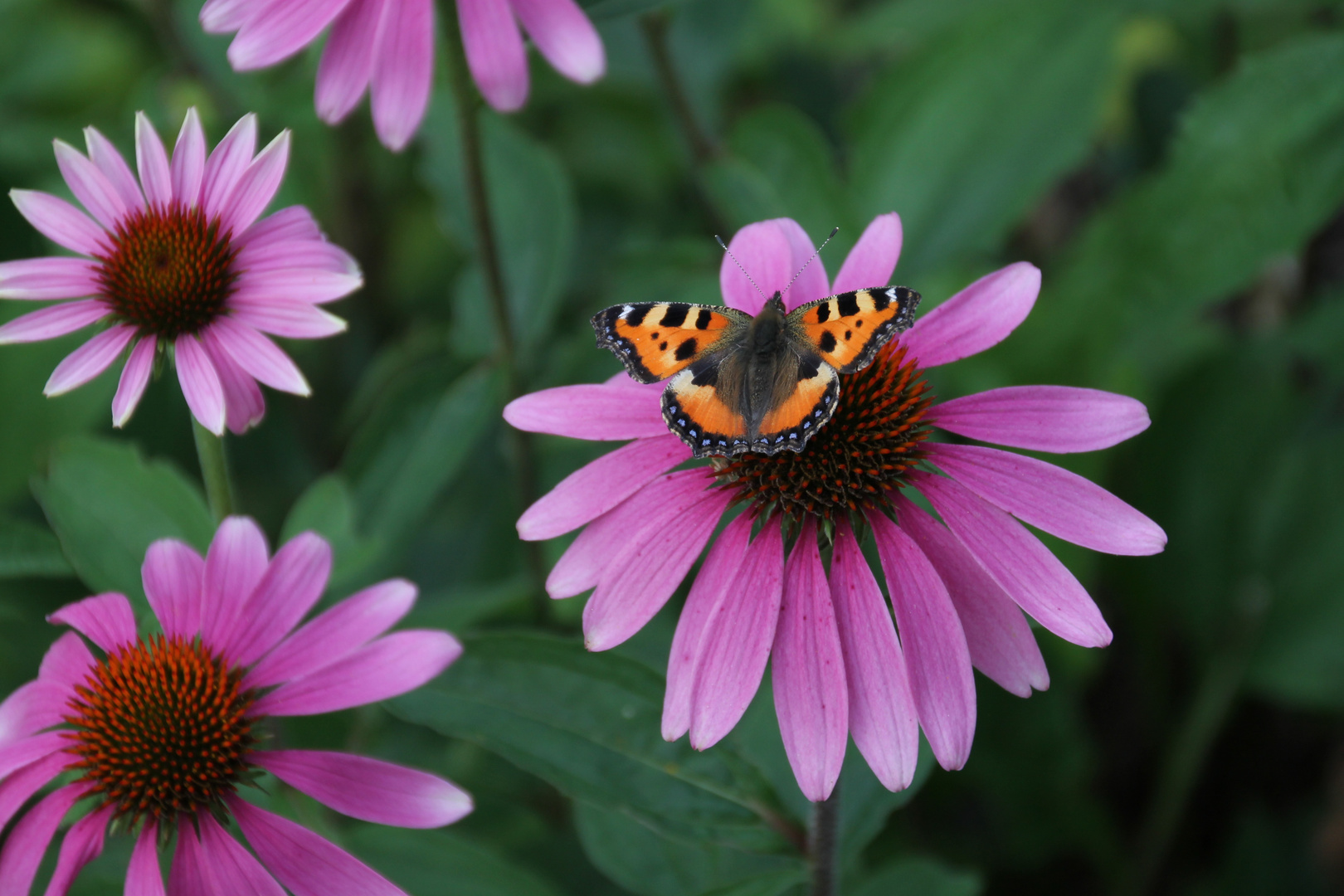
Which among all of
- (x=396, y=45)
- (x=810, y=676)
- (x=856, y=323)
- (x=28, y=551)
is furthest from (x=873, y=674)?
(x=28, y=551)

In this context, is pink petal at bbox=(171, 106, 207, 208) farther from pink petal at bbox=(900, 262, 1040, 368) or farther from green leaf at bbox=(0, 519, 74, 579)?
pink petal at bbox=(900, 262, 1040, 368)

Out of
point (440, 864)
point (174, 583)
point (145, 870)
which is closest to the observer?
point (145, 870)

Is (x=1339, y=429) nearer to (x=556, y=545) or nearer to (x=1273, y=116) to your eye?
(x=1273, y=116)

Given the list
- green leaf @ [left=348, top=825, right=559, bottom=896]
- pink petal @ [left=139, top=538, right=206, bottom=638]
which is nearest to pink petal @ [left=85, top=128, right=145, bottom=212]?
pink petal @ [left=139, top=538, right=206, bottom=638]

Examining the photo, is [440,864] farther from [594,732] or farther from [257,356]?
[257,356]

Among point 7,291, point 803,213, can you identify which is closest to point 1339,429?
point 803,213

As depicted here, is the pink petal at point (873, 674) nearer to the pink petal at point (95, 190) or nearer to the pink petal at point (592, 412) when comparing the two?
the pink petal at point (592, 412)
